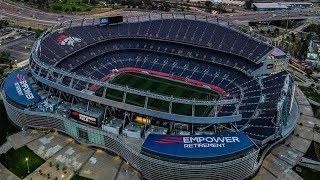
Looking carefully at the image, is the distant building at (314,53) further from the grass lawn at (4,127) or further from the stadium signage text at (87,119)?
the grass lawn at (4,127)

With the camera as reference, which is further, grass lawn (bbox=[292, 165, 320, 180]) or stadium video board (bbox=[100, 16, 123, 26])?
stadium video board (bbox=[100, 16, 123, 26])

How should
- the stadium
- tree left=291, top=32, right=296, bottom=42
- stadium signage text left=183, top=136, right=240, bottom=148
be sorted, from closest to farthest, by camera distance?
stadium signage text left=183, top=136, right=240, bottom=148 < the stadium < tree left=291, top=32, right=296, bottom=42

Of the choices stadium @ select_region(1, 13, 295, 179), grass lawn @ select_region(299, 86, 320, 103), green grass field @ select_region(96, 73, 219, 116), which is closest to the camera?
stadium @ select_region(1, 13, 295, 179)

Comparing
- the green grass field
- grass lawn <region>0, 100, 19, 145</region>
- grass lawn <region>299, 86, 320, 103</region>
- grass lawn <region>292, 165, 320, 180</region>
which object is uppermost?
the green grass field

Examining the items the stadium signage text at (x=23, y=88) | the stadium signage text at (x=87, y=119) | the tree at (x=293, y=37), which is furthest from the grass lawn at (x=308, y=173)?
the tree at (x=293, y=37)

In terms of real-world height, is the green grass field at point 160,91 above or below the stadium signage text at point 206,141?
below

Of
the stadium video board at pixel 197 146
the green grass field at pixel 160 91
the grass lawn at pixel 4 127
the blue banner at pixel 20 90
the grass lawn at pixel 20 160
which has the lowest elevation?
the grass lawn at pixel 20 160

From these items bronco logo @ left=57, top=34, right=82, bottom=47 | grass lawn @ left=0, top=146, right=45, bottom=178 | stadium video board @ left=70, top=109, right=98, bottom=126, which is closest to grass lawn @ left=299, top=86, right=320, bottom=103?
stadium video board @ left=70, top=109, right=98, bottom=126

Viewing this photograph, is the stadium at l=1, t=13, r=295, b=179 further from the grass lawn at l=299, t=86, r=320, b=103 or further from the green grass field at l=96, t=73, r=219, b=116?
the grass lawn at l=299, t=86, r=320, b=103
